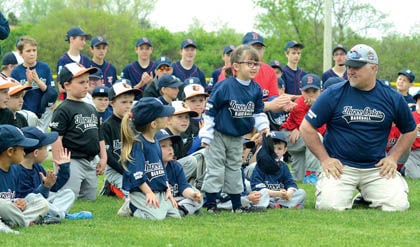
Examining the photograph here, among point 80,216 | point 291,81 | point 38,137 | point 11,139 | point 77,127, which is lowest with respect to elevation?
point 80,216

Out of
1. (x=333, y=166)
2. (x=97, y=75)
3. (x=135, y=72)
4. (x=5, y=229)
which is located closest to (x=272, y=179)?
(x=333, y=166)

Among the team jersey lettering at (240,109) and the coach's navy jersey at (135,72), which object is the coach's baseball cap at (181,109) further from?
the coach's navy jersey at (135,72)

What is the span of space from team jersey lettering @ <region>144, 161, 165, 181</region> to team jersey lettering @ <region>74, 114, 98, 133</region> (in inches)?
78.4

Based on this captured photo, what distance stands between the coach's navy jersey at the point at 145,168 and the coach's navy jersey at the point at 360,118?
2061 millimetres

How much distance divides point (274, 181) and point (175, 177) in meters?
1.47

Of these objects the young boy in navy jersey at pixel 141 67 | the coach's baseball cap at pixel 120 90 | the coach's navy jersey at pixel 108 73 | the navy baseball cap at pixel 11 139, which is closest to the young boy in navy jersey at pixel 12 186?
the navy baseball cap at pixel 11 139

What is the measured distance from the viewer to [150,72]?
1466 cm

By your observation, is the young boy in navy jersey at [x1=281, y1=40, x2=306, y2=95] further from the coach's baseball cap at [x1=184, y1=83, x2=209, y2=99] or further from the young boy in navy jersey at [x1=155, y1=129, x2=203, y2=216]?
the young boy in navy jersey at [x1=155, y1=129, x2=203, y2=216]

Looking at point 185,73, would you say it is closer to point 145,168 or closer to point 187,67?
point 187,67

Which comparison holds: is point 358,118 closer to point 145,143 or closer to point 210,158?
point 210,158

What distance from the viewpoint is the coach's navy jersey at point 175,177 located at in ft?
31.0

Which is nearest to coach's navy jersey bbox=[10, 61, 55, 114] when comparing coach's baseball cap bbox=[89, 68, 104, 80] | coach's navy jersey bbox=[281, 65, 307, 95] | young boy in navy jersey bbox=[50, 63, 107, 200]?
coach's baseball cap bbox=[89, 68, 104, 80]

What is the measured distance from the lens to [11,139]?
7.79m

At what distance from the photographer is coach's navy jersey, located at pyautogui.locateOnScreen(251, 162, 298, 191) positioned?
33.9 ft
